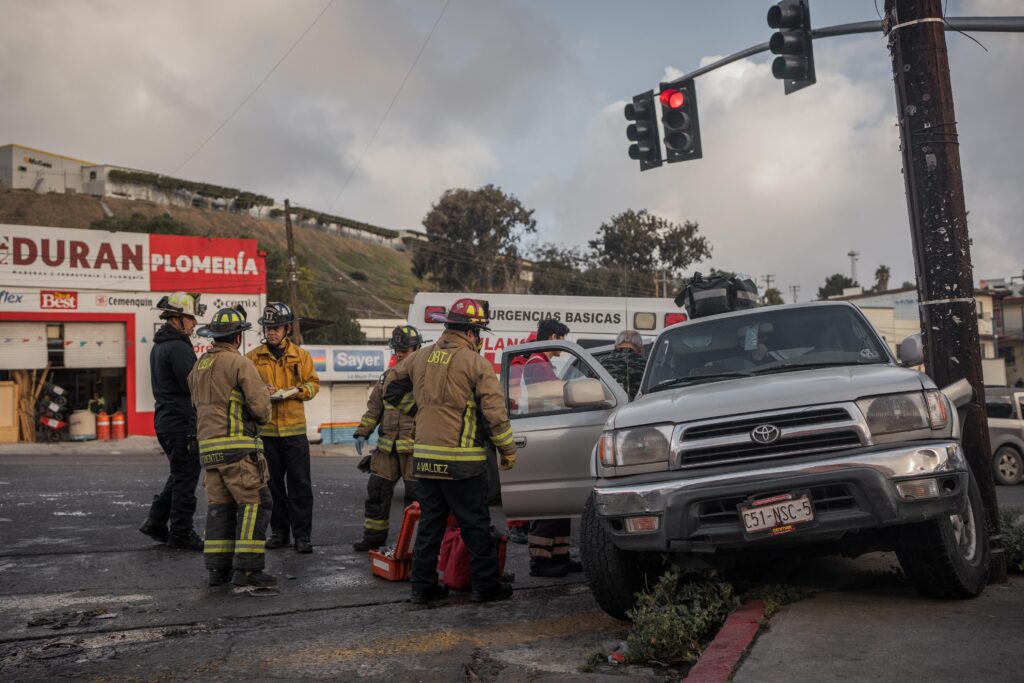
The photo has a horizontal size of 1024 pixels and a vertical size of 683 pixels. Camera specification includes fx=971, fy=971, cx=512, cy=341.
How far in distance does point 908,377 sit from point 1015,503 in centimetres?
835

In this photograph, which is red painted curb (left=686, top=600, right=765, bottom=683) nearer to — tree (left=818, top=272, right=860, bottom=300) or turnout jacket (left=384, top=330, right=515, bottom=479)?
turnout jacket (left=384, top=330, right=515, bottom=479)

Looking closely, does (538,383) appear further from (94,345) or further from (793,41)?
(94,345)

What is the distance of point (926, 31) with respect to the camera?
611 cm

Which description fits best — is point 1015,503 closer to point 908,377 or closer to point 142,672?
point 908,377

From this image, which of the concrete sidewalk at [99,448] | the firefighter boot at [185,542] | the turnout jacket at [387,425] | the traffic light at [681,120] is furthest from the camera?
the concrete sidewalk at [99,448]

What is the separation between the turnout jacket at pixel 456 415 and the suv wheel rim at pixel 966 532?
2.60 metres

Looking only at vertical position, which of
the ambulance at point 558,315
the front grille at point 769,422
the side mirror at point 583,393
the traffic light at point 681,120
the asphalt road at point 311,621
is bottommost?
the asphalt road at point 311,621

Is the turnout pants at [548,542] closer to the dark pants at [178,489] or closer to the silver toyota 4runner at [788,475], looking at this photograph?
the silver toyota 4runner at [788,475]

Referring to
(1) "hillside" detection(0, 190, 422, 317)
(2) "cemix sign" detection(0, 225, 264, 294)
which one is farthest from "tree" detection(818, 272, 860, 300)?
(2) "cemix sign" detection(0, 225, 264, 294)

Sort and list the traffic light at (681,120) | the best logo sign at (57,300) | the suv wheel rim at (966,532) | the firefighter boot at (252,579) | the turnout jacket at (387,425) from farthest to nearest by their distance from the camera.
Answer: the best logo sign at (57,300) → the traffic light at (681,120) → the turnout jacket at (387,425) → the firefighter boot at (252,579) → the suv wheel rim at (966,532)

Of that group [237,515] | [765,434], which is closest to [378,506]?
[237,515]

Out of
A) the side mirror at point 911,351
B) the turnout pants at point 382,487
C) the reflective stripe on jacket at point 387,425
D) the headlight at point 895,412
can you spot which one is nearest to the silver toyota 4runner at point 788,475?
the headlight at point 895,412

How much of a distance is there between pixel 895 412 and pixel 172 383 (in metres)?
5.81

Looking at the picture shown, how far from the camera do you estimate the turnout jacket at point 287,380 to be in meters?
8.03
